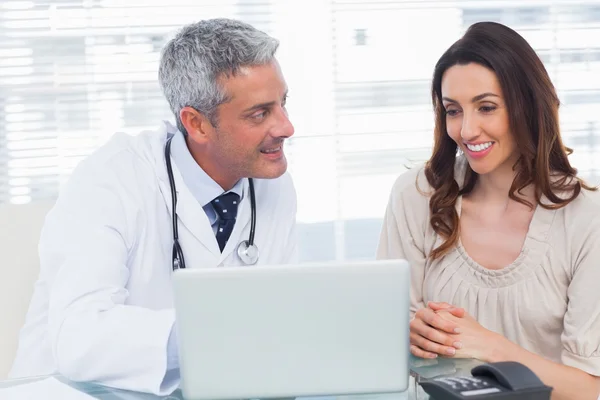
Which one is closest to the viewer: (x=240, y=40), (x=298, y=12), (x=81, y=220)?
(x=81, y=220)

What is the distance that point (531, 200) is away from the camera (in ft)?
6.22

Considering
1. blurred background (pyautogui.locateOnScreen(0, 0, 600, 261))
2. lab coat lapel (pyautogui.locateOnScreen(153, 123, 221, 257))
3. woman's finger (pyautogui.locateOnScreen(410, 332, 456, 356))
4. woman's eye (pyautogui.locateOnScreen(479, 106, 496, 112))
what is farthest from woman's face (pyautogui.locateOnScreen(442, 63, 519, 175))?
blurred background (pyautogui.locateOnScreen(0, 0, 600, 261))

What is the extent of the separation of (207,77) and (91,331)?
68 centimetres

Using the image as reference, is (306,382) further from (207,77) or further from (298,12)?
(298,12)

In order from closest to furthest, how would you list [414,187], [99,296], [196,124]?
[99,296], [196,124], [414,187]

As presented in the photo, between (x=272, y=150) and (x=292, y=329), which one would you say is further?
(x=272, y=150)

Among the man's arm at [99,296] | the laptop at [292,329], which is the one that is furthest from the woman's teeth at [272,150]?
the laptop at [292,329]

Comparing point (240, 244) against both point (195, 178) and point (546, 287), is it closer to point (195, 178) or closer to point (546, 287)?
point (195, 178)

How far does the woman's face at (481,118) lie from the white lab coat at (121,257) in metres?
0.46

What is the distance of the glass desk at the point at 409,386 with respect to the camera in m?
1.26

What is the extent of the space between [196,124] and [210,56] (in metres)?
0.17

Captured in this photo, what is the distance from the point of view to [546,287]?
5.90 feet

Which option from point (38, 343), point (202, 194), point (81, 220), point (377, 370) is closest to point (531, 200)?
point (202, 194)

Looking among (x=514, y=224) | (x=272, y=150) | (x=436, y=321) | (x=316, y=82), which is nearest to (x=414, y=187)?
(x=514, y=224)
